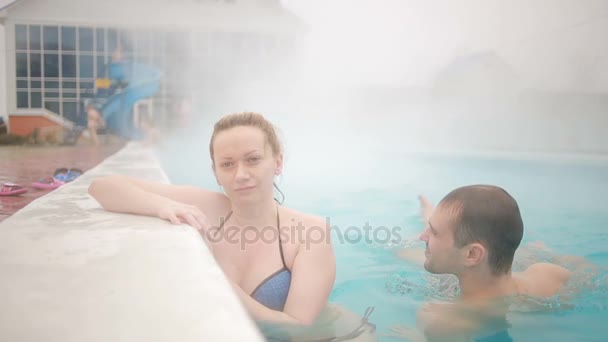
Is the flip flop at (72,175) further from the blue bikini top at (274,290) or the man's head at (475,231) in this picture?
the man's head at (475,231)

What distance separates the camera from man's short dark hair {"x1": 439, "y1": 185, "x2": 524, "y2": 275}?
1263 mm

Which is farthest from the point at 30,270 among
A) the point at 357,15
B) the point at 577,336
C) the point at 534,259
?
the point at 357,15

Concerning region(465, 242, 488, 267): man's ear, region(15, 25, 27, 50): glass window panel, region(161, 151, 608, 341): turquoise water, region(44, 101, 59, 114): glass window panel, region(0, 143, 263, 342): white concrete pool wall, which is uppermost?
region(15, 25, 27, 50): glass window panel

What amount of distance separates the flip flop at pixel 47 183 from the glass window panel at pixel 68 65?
6.27 ft

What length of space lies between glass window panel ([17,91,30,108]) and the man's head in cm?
329

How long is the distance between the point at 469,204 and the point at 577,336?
1.49 feet

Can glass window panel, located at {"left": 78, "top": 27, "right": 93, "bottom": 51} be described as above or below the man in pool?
above

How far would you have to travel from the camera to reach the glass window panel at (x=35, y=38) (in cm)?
376

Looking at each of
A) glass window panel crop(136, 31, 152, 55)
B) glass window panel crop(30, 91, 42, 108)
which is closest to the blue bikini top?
glass window panel crop(30, 91, 42, 108)

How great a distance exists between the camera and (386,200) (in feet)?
11.7

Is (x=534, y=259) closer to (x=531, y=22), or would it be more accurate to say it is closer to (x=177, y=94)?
(x=531, y=22)

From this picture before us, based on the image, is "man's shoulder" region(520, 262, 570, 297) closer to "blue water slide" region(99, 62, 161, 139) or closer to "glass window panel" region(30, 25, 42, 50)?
"glass window panel" region(30, 25, 42, 50)

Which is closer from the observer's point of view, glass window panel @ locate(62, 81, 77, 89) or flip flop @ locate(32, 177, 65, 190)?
flip flop @ locate(32, 177, 65, 190)

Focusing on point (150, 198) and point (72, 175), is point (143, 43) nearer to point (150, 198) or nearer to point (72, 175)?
point (72, 175)
